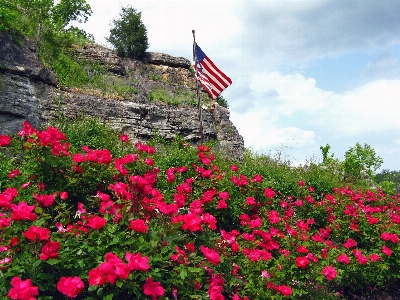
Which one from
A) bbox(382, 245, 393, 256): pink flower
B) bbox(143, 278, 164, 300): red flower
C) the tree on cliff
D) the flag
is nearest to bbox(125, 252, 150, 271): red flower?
bbox(143, 278, 164, 300): red flower

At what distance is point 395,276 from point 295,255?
6.96 feet

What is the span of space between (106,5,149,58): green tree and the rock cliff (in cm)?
270

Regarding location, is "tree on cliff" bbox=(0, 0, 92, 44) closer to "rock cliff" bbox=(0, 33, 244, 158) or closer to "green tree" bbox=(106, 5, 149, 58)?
"rock cliff" bbox=(0, 33, 244, 158)

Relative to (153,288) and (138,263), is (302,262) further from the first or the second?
(138,263)

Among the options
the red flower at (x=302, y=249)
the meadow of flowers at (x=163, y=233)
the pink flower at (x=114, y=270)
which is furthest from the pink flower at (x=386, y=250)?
the pink flower at (x=114, y=270)

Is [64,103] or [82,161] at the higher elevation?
[64,103]

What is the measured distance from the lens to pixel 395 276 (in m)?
5.27

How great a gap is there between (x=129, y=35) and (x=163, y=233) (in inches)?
677

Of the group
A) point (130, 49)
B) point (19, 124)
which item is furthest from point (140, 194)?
point (130, 49)

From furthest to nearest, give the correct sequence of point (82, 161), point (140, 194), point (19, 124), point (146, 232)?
point (19, 124) → point (82, 161) → point (140, 194) → point (146, 232)

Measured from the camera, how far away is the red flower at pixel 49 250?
2.33 m

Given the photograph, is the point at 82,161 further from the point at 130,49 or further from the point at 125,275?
the point at 130,49

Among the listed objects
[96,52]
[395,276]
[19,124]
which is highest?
[96,52]

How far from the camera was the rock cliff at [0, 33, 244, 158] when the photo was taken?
937 centimetres
